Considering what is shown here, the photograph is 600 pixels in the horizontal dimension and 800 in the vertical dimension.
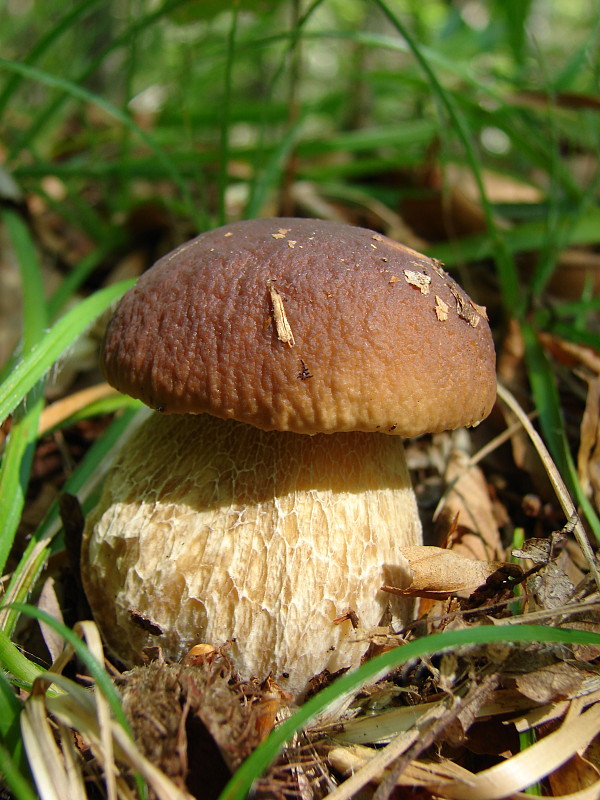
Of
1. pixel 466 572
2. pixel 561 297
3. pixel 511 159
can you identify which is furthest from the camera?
pixel 511 159

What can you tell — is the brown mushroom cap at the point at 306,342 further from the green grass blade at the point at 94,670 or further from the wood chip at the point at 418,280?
the green grass blade at the point at 94,670

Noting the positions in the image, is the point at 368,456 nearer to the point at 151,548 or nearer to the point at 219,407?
the point at 219,407

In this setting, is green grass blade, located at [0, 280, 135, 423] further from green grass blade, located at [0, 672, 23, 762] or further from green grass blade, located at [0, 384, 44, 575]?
green grass blade, located at [0, 672, 23, 762]

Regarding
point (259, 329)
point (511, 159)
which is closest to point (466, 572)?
point (259, 329)

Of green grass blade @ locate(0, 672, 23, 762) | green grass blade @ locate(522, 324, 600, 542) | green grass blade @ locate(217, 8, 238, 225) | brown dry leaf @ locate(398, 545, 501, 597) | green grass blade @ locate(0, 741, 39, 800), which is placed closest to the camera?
green grass blade @ locate(0, 741, 39, 800)

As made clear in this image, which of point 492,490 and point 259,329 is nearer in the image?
point 259,329

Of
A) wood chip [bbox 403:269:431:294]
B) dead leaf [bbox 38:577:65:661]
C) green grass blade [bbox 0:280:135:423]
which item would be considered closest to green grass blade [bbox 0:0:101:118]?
green grass blade [bbox 0:280:135:423]

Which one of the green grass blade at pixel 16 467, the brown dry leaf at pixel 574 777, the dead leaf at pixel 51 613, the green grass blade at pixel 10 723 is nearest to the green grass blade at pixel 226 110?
the green grass blade at pixel 16 467
